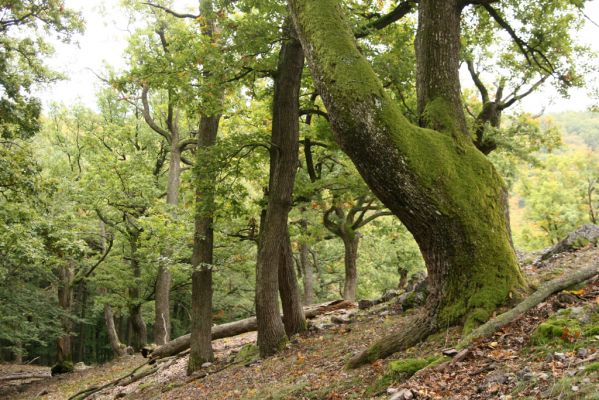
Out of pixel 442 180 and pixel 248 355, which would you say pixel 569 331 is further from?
pixel 248 355

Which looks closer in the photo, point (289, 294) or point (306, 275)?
point (289, 294)

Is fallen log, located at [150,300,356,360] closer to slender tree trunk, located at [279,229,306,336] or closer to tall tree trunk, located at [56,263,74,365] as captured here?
A: slender tree trunk, located at [279,229,306,336]

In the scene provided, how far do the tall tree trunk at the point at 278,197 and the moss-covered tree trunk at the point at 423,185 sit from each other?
4.38 meters

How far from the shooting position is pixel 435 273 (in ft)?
16.8

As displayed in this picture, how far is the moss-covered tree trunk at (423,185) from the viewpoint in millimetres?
4809

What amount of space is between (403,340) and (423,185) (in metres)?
1.81

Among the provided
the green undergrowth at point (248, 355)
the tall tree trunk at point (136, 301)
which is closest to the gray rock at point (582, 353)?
the green undergrowth at point (248, 355)

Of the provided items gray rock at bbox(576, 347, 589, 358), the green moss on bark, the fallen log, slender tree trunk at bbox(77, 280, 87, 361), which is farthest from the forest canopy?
slender tree trunk at bbox(77, 280, 87, 361)

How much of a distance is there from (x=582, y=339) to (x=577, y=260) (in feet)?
18.0

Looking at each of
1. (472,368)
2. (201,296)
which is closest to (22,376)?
(201,296)

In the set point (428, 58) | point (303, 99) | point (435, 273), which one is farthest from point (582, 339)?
point (303, 99)

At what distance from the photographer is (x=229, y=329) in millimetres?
14680

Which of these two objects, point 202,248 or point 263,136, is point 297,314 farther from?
point 263,136

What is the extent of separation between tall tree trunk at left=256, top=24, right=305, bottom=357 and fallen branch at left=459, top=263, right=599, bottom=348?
5.68 meters
